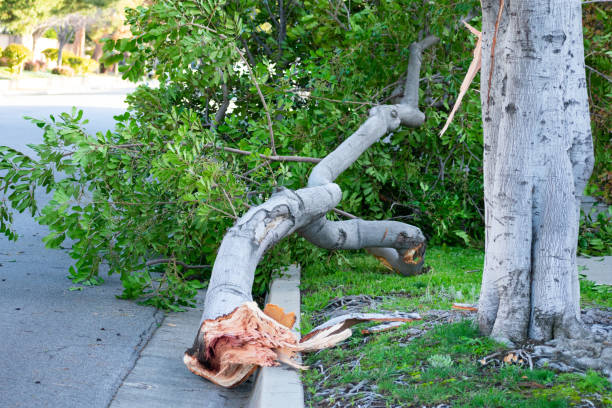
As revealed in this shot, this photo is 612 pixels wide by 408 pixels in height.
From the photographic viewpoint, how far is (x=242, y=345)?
13.5ft

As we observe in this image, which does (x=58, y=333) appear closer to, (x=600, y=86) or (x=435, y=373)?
(x=435, y=373)

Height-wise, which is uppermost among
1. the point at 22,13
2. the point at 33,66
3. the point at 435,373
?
the point at 22,13

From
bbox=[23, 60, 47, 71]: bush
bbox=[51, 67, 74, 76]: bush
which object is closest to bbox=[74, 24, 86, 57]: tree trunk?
bbox=[23, 60, 47, 71]: bush

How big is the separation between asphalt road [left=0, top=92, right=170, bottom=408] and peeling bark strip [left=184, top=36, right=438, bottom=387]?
0.67 meters

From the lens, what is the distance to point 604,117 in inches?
288

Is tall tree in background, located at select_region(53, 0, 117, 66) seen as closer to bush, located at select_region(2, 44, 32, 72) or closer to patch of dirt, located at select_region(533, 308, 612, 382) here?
Answer: bush, located at select_region(2, 44, 32, 72)

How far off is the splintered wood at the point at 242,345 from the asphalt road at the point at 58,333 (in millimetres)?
590

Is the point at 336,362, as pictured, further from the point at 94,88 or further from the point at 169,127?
the point at 94,88

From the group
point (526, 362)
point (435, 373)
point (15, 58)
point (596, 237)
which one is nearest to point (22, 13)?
point (15, 58)

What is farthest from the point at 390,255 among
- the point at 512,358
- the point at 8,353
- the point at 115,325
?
the point at 8,353

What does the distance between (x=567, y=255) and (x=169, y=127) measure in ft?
16.3

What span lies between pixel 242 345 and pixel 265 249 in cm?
111

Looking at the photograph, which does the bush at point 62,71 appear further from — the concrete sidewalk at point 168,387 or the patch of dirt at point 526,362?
the patch of dirt at point 526,362

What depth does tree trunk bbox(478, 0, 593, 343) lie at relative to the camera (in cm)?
402
